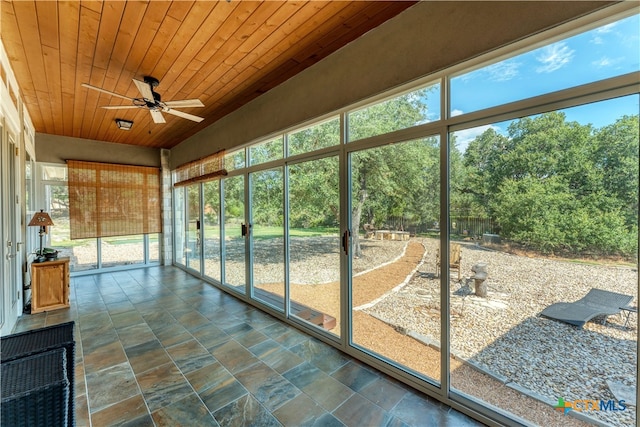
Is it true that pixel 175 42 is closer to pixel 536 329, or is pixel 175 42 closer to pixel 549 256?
pixel 549 256

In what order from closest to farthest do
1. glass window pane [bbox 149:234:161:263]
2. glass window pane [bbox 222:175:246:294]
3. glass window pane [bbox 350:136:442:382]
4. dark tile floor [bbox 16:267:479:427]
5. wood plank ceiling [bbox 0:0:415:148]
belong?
dark tile floor [bbox 16:267:479:427]
wood plank ceiling [bbox 0:0:415:148]
glass window pane [bbox 350:136:442:382]
glass window pane [bbox 222:175:246:294]
glass window pane [bbox 149:234:161:263]

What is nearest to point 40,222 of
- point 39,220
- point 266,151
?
point 39,220

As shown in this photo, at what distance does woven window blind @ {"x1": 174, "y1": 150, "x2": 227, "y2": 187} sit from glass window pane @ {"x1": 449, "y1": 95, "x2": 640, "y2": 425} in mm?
3862

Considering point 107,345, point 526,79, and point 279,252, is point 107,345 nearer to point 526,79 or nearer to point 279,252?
point 279,252

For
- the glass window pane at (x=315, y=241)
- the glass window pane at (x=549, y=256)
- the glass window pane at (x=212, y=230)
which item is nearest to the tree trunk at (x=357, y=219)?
the glass window pane at (x=315, y=241)

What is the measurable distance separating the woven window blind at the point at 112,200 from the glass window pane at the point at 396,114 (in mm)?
5913

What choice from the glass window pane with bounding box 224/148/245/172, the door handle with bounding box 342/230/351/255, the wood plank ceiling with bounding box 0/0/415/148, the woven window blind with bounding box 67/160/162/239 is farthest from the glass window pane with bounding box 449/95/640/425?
the woven window blind with bounding box 67/160/162/239

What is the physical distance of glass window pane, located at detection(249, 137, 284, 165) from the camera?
3650 millimetres

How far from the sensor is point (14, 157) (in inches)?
129

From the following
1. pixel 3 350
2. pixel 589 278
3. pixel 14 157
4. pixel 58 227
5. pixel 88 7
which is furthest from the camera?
pixel 58 227

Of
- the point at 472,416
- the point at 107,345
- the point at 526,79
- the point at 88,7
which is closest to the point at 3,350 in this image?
the point at 107,345

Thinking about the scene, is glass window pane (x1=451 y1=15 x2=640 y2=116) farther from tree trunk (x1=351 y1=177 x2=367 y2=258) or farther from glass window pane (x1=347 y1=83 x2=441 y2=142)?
tree trunk (x1=351 y1=177 x2=367 y2=258)

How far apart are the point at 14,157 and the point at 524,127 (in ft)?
17.3

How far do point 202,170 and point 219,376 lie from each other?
394 cm
